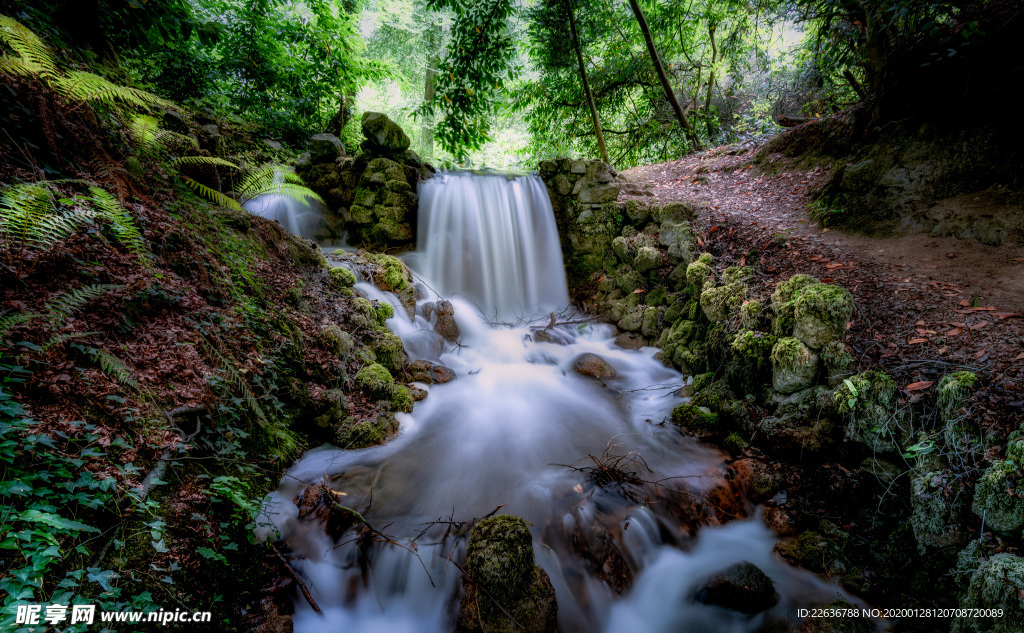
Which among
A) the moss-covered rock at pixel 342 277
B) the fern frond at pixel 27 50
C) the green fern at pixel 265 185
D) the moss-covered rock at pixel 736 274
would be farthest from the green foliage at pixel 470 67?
the moss-covered rock at pixel 736 274

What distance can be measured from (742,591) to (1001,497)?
5.15 ft

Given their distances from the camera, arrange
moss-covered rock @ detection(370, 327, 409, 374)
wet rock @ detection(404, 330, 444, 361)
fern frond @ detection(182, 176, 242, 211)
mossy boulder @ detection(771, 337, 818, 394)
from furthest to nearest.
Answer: wet rock @ detection(404, 330, 444, 361)
moss-covered rock @ detection(370, 327, 409, 374)
fern frond @ detection(182, 176, 242, 211)
mossy boulder @ detection(771, 337, 818, 394)

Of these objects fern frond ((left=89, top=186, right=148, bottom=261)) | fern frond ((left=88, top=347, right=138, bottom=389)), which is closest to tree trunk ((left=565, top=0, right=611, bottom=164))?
fern frond ((left=89, top=186, right=148, bottom=261))

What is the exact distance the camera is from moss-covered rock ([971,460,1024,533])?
2.11m

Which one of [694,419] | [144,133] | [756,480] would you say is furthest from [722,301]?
[144,133]

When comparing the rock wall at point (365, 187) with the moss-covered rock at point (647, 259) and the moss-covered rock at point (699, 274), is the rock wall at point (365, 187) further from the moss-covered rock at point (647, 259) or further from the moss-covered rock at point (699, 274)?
the moss-covered rock at point (699, 274)

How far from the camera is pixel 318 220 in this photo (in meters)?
7.19

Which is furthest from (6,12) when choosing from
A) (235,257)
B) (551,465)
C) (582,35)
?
(582,35)

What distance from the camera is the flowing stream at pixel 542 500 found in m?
2.68

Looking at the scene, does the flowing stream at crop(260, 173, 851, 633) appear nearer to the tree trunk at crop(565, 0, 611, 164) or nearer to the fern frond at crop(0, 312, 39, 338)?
the fern frond at crop(0, 312, 39, 338)

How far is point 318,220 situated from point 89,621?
6761mm

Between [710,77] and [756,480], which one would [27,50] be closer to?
[756,480]

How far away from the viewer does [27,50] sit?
9.05 feet

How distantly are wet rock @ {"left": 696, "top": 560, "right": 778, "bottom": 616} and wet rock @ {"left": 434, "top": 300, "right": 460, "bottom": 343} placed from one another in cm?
460
